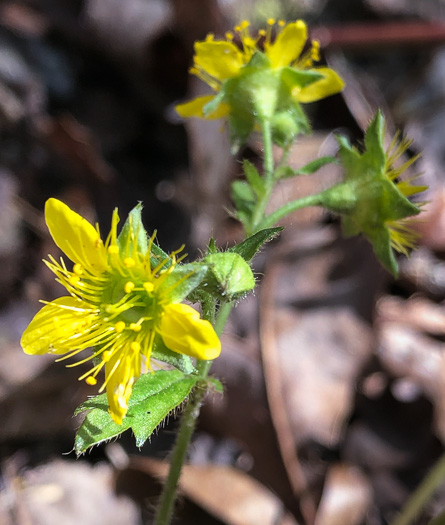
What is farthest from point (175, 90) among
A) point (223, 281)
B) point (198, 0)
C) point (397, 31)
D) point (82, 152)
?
point (223, 281)

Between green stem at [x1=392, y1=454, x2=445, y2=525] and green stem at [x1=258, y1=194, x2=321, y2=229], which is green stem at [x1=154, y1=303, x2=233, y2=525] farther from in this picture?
green stem at [x1=392, y1=454, x2=445, y2=525]

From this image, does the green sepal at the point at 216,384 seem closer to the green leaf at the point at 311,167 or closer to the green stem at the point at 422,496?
the green leaf at the point at 311,167

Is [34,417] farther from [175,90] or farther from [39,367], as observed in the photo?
[175,90]

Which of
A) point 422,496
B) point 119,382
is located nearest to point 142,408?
point 119,382

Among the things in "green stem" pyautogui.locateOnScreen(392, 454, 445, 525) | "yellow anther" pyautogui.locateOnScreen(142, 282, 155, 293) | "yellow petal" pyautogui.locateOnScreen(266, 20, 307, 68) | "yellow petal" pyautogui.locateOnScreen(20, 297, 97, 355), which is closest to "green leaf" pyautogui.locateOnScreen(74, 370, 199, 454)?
"yellow petal" pyautogui.locateOnScreen(20, 297, 97, 355)

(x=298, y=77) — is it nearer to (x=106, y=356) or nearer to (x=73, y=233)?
(x=73, y=233)

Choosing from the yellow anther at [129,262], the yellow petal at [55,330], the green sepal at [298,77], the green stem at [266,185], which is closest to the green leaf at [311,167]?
the green stem at [266,185]

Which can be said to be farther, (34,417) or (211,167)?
(211,167)
